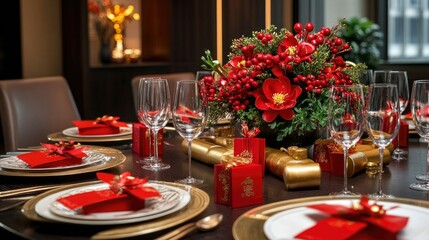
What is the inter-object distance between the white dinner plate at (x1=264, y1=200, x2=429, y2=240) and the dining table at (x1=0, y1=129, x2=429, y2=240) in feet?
0.29

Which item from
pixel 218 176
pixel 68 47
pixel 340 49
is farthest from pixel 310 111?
pixel 68 47

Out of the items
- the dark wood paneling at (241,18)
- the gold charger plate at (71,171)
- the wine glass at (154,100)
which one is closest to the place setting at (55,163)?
the gold charger plate at (71,171)

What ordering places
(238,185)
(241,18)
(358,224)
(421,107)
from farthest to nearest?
(241,18) → (421,107) → (238,185) → (358,224)

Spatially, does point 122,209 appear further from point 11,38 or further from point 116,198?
point 11,38

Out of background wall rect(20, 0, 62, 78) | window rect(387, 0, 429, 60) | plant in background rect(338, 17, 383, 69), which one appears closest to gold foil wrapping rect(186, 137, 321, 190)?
background wall rect(20, 0, 62, 78)

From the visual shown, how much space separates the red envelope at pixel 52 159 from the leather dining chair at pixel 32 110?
0.92m

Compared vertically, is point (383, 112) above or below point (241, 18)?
below

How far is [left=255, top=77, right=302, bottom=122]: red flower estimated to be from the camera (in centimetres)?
156

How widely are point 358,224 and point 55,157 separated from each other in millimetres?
865

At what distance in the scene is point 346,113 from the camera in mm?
1248

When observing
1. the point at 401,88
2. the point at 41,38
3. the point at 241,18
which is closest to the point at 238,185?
the point at 401,88

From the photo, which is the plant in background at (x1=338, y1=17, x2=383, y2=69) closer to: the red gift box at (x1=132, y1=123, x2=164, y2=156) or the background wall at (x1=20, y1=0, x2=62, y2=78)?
the background wall at (x1=20, y1=0, x2=62, y2=78)

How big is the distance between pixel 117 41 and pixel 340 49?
424 centimetres

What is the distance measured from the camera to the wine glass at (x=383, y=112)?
4.11ft
